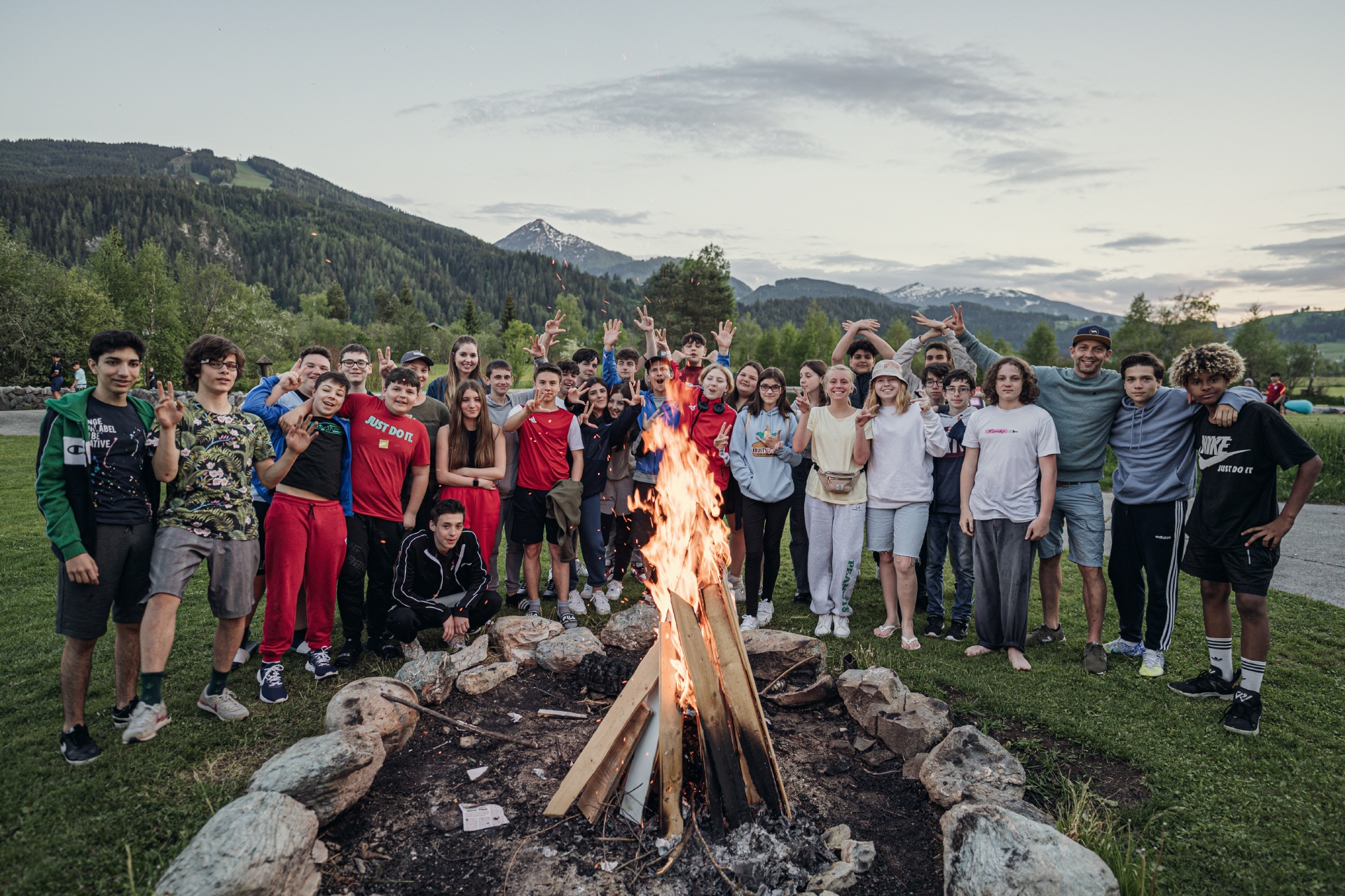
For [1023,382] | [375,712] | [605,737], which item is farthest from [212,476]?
[1023,382]

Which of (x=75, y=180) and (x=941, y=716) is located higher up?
(x=75, y=180)

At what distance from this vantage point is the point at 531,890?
3.17 metres

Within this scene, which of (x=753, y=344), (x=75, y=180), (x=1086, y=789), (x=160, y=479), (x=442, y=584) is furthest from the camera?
(x=75, y=180)

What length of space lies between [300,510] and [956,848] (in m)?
4.87

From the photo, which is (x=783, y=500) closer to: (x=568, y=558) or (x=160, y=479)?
(x=568, y=558)

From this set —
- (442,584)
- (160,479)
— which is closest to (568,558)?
(442,584)

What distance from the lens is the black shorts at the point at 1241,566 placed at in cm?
465

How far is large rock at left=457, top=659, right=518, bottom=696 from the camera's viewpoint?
5047 mm

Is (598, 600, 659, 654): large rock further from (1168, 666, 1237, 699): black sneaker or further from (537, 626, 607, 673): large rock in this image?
(1168, 666, 1237, 699): black sneaker

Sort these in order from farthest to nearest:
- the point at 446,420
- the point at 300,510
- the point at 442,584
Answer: the point at 446,420
the point at 442,584
the point at 300,510

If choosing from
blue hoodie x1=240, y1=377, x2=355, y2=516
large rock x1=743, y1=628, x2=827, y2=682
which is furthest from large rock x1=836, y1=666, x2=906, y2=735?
blue hoodie x1=240, y1=377, x2=355, y2=516

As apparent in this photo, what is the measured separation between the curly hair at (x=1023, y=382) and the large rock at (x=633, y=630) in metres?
3.59

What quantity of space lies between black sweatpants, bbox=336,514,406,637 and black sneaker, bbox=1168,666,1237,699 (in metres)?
6.42

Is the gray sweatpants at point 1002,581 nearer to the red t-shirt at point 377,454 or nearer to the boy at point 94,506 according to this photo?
the red t-shirt at point 377,454
